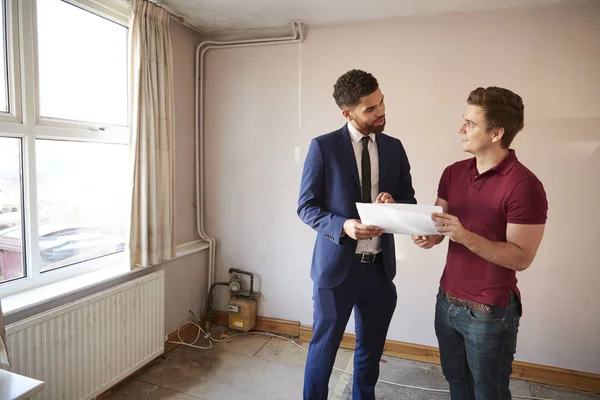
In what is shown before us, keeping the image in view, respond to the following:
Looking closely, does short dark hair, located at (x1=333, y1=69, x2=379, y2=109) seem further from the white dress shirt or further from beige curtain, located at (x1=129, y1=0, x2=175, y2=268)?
beige curtain, located at (x1=129, y1=0, x2=175, y2=268)

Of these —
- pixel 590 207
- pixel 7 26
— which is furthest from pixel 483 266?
pixel 7 26

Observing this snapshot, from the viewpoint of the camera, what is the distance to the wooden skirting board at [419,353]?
256cm

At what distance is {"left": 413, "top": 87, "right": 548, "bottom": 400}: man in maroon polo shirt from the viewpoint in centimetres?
135

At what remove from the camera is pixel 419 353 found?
113 inches

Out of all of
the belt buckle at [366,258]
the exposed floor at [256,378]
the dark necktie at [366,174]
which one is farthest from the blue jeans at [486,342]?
the exposed floor at [256,378]

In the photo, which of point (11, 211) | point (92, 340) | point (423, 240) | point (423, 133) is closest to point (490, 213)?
point (423, 240)

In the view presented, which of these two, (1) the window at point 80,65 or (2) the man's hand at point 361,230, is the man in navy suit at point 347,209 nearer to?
(2) the man's hand at point 361,230

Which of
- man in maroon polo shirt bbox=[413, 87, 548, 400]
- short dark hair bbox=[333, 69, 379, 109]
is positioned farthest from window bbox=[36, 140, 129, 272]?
man in maroon polo shirt bbox=[413, 87, 548, 400]

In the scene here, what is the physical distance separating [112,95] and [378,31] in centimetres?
185

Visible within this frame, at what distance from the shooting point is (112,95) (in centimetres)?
257

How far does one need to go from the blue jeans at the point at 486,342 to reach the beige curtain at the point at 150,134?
181cm

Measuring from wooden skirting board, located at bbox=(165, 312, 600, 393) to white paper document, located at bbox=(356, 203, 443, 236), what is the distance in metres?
1.72

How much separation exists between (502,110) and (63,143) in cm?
221

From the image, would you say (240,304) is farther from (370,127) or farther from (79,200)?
(370,127)
